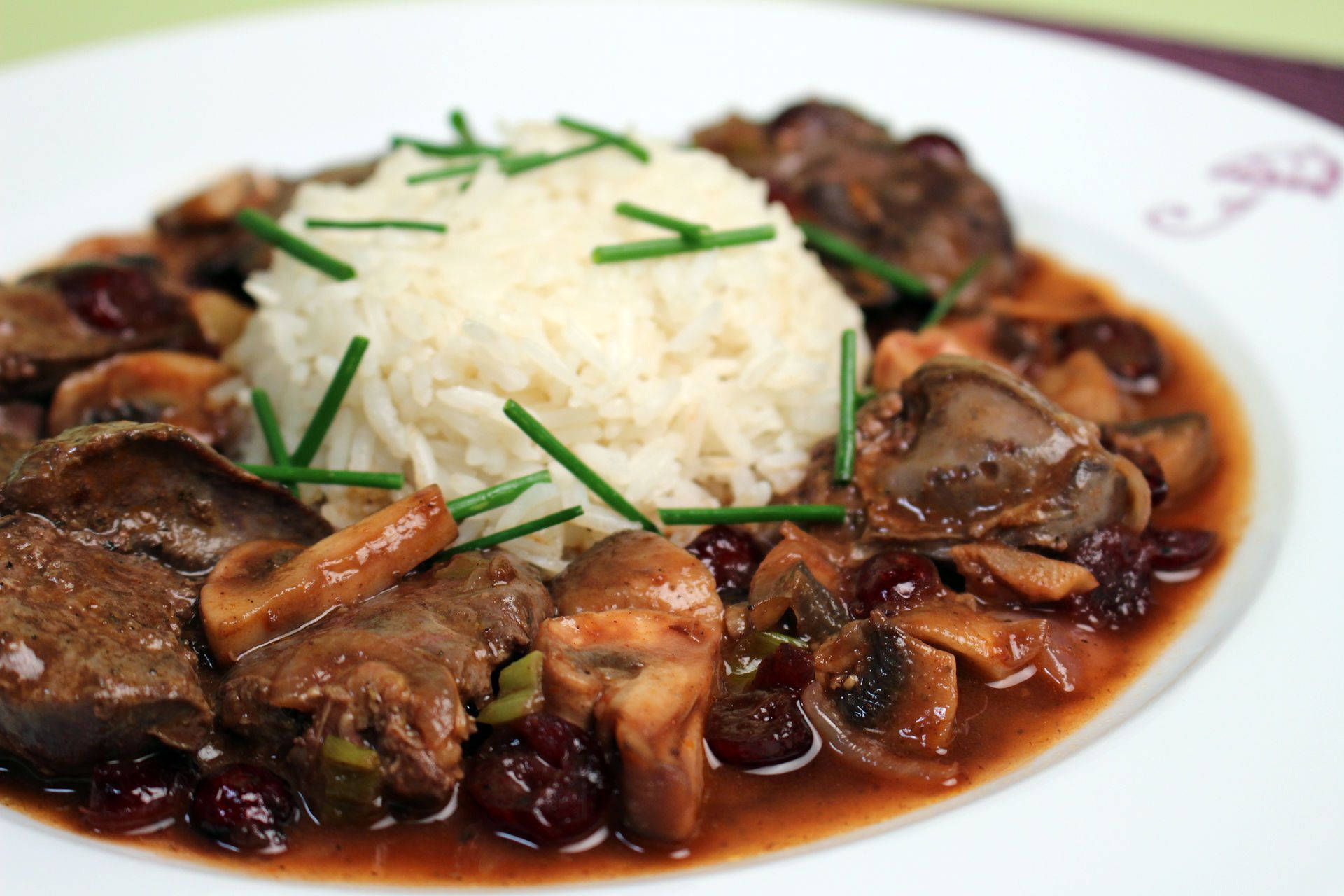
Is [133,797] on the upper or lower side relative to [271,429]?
lower

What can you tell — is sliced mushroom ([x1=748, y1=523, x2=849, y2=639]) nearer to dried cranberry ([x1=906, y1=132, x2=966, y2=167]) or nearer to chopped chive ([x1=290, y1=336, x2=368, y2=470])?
chopped chive ([x1=290, y1=336, x2=368, y2=470])

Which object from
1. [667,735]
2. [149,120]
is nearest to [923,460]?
[667,735]

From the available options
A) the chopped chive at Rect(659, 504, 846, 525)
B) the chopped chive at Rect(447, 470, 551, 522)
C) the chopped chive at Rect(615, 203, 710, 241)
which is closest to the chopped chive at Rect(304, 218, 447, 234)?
the chopped chive at Rect(615, 203, 710, 241)

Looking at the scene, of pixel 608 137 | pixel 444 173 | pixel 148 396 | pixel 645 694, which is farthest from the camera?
pixel 608 137

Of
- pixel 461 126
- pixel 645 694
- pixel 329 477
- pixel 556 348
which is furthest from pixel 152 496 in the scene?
pixel 461 126

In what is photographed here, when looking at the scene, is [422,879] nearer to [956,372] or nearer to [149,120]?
[956,372]

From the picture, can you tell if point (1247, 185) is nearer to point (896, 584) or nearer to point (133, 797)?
point (896, 584)

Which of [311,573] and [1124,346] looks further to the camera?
[1124,346]
